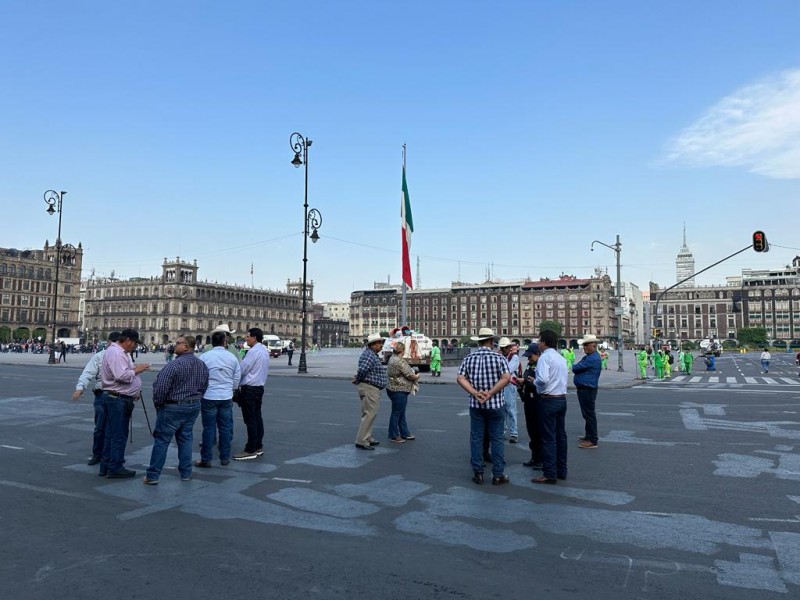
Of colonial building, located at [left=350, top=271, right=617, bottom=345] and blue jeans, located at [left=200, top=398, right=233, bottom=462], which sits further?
colonial building, located at [left=350, top=271, right=617, bottom=345]

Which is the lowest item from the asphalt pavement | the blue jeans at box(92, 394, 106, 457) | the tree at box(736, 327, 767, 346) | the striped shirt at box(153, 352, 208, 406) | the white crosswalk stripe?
the asphalt pavement

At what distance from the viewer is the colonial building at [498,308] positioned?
135 meters

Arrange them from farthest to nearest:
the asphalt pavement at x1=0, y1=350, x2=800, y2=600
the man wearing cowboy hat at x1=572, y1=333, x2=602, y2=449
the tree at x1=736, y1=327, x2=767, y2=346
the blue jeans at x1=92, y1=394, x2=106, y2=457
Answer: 1. the tree at x1=736, y1=327, x2=767, y2=346
2. the man wearing cowboy hat at x1=572, y1=333, x2=602, y2=449
3. the blue jeans at x1=92, y1=394, x2=106, y2=457
4. the asphalt pavement at x1=0, y1=350, x2=800, y2=600

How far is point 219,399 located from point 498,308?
458ft

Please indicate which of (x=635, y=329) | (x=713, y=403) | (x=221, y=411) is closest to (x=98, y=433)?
(x=221, y=411)

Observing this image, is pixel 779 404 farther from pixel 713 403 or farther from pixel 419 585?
pixel 419 585

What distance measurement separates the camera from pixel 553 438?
280 inches

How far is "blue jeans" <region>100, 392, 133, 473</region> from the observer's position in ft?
23.4

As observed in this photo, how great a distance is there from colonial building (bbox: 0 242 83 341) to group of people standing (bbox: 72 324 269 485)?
10934cm

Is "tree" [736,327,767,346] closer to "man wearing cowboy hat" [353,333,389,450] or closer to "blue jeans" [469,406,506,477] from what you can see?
"man wearing cowboy hat" [353,333,389,450]

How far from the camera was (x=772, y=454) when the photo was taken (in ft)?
28.7

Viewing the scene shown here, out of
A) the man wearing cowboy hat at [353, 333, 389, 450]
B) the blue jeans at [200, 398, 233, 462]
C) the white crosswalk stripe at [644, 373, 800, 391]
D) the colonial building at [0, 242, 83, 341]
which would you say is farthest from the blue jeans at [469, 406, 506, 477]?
the colonial building at [0, 242, 83, 341]

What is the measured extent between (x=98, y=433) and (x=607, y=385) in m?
20.1

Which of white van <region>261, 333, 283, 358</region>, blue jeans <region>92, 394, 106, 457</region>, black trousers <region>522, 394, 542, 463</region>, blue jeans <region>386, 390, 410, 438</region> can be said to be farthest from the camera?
white van <region>261, 333, 283, 358</region>
